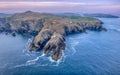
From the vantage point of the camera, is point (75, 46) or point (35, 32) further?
point (35, 32)

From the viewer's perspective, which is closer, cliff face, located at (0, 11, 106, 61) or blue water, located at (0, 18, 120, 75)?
blue water, located at (0, 18, 120, 75)

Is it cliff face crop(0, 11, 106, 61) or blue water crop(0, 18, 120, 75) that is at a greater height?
cliff face crop(0, 11, 106, 61)

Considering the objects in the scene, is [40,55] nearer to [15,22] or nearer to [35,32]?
[35,32]

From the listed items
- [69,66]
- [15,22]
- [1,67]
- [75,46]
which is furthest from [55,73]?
[15,22]

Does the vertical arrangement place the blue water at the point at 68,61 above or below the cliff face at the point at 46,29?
below

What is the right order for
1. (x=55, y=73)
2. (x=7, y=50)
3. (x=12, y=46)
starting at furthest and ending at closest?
1. (x=12, y=46)
2. (x=7, y=50)
3. (x=55, y=73)

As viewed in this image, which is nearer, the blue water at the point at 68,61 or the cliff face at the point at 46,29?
the blue water at the point at 68,61

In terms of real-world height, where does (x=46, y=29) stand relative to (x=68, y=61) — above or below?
above

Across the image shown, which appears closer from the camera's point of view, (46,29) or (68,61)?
(68,61)

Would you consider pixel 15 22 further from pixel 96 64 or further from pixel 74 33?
pixel 96 64

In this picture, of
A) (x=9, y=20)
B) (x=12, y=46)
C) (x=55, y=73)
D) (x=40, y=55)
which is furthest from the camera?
(x=9, y=20)
